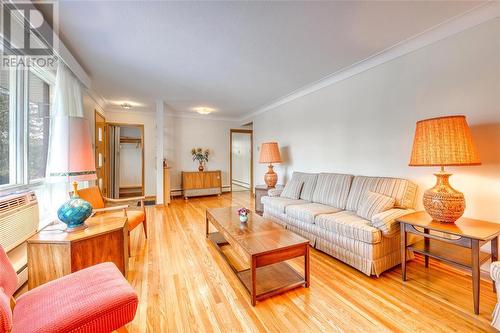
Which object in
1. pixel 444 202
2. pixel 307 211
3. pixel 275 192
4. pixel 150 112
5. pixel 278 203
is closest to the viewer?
pixel 444 202

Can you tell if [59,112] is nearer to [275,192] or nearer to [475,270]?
[275,192]

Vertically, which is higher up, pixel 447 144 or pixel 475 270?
pixel 447 144

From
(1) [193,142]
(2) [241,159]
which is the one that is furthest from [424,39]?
(2) [241,159]

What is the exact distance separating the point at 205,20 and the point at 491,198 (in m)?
3.18

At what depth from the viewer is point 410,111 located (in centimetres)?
251

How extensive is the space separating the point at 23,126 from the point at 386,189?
4.01 m

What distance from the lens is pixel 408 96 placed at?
2.52 m

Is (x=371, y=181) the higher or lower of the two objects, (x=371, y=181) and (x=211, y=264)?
the higher

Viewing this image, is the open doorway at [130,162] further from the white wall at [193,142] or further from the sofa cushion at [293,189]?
the sofa cushion at [293,189]

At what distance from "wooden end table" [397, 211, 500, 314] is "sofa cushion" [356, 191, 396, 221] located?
0.21 m

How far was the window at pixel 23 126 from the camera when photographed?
1922 mm

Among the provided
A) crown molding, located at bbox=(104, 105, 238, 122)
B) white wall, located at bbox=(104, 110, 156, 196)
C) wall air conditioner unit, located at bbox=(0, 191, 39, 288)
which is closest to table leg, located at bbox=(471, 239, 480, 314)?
wall air conditioner unit, located at bbox=(0, 191, 39, 288)

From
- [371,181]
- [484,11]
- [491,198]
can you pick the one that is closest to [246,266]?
[371,181]

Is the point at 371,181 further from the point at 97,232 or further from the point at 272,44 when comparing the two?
the point at 97,232
